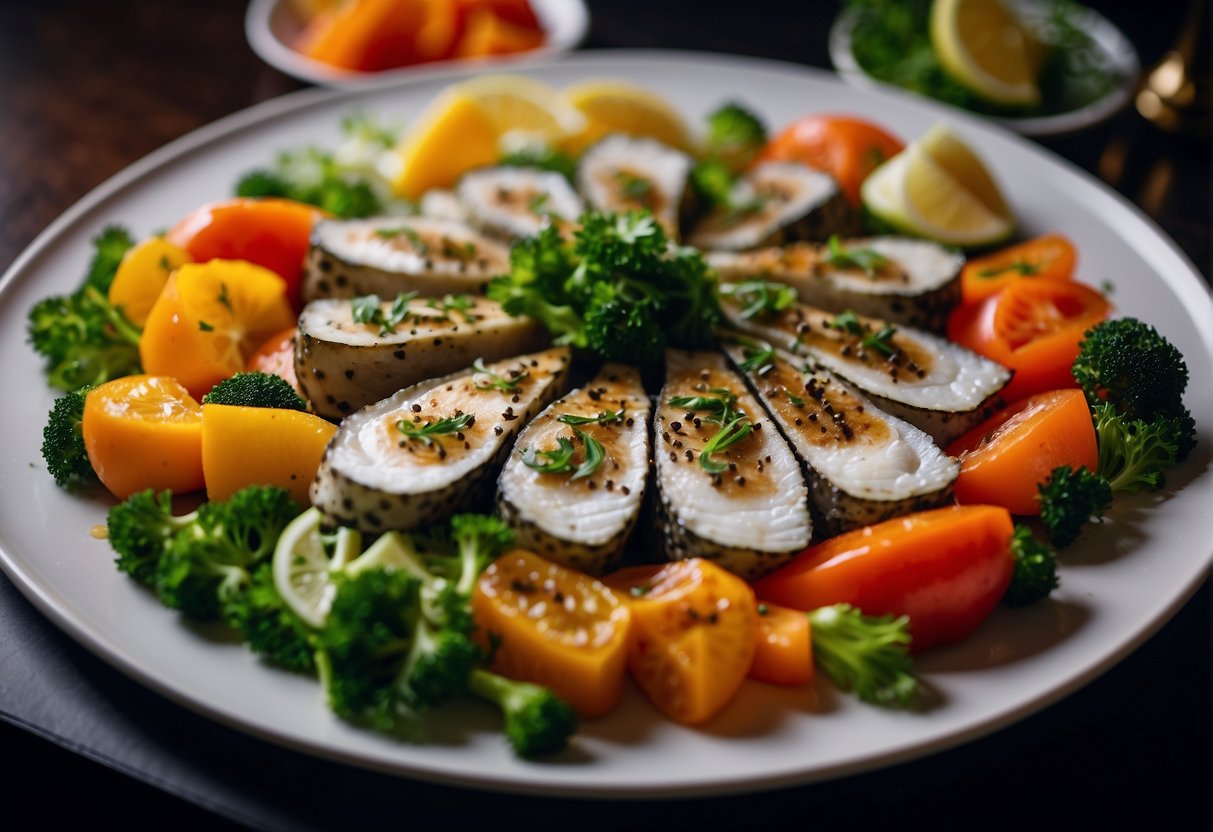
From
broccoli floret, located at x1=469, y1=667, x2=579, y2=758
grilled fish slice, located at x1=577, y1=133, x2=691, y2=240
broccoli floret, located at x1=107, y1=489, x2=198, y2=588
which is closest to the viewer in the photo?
broccoli floret, located at x1=469, y1=667, x2=579, y2=758

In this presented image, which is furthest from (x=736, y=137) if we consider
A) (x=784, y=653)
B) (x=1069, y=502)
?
(x=784, y=653)

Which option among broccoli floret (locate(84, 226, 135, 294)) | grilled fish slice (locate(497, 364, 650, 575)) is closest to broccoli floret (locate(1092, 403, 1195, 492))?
grilled fish slice (locate(497, 364, 650, 575))

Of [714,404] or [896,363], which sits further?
[896,363]

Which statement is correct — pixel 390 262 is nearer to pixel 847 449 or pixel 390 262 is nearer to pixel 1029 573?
pixel 847 449

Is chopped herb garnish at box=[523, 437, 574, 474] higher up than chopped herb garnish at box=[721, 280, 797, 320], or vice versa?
chopped herb garnish at box=[721, 280, 797, 320]

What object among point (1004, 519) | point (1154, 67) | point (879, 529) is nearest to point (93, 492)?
point (879, 529)

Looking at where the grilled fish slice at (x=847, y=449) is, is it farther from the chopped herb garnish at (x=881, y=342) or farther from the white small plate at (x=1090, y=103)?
the white small plate at (x=1090, y=103)

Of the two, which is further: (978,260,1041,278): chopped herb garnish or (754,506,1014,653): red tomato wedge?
(978,260,1041,278): chopped herb garnish

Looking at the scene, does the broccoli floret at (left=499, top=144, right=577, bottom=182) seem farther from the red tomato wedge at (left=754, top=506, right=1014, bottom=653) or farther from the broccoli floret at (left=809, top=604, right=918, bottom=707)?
the broccoli floret at (left=809, top=604, right=918, bottom=707)
